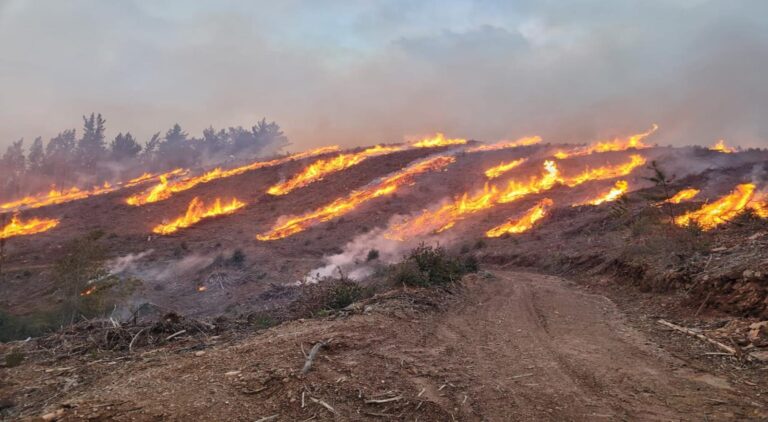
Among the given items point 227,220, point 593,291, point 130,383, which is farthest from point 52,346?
point 227,220

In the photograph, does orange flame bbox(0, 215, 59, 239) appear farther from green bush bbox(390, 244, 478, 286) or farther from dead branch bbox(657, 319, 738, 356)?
dead branch bbox(657, 319, 738, 356)

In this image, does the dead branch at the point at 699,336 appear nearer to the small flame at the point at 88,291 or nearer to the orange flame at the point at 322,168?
the small flame at the point at 88,291

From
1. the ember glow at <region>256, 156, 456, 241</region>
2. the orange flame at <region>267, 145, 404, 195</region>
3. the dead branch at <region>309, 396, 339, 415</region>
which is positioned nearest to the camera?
the dead branch at <region>309, 396, 339, 415</region>

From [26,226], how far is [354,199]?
34002mm

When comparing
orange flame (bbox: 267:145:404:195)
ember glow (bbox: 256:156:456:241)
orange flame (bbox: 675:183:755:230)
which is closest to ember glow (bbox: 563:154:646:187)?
orange flame (bbox: 675:183:755:230)

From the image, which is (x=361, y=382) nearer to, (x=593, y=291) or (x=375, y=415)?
(x=375, y=415)

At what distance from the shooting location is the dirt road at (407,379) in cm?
517

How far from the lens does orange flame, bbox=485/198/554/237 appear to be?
32.8 m

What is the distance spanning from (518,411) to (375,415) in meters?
1.70

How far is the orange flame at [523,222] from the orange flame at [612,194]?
2735mm

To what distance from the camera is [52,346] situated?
8828 mm

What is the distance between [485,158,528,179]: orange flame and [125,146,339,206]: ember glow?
80.9ft

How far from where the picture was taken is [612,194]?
37.5m

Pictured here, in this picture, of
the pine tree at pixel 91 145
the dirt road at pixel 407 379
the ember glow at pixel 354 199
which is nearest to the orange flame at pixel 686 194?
the ember glow at pixel 354 199
